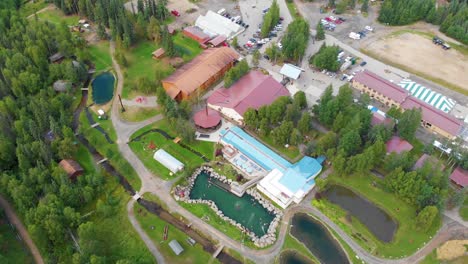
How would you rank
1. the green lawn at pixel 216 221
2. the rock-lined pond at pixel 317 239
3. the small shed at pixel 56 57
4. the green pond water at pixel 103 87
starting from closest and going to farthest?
the rock-lined pond at pixel 317 239, the green lawn at pixel 216 221, the green pond water at pixel 103 87, the small shed at pixel 56 57

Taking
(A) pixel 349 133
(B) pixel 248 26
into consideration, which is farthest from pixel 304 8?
(A) pixel 349 133

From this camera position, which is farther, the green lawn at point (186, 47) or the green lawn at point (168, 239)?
the green lawn at point (186, 47)

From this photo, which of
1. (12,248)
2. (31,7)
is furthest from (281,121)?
(31,7)

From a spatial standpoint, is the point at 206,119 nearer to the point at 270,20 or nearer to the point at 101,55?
the point at 101,55

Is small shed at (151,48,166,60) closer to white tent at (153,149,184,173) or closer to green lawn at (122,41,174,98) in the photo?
green lawn at (122,41,174,98)

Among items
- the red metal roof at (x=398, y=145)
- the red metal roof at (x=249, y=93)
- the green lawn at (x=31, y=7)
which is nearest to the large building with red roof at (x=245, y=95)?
the red metal roof at (x=249, y=93)

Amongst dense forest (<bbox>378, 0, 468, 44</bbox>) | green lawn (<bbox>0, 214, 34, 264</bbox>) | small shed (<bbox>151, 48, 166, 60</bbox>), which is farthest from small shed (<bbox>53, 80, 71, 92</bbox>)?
dense forest (<bbox>378, 0, 468, 44</bbox>)

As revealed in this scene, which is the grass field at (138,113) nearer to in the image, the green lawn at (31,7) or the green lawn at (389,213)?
the green lawn at (389,213)
